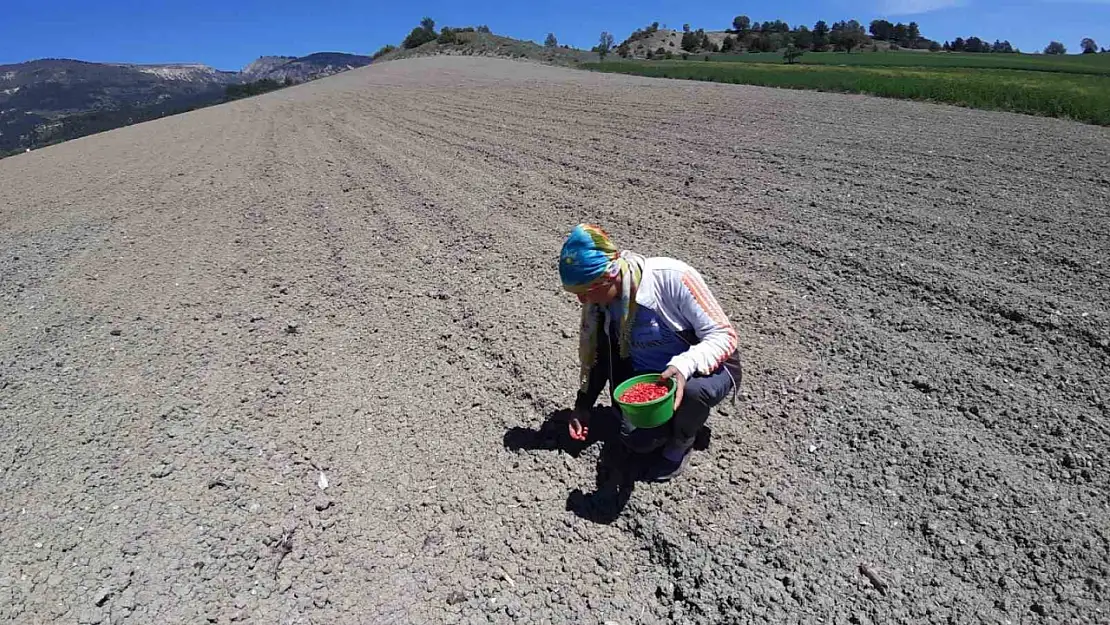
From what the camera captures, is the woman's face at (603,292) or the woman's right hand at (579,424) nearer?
the woman's face at (603,292)

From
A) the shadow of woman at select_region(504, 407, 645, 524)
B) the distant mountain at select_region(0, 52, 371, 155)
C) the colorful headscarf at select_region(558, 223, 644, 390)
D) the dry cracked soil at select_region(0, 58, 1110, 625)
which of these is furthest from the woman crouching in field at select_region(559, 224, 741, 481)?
the distant mountain at select_region(0, 52, 371, 155)

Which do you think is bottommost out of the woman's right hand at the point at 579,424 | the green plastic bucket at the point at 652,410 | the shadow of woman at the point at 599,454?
the shadow of woman at the point at 599,454

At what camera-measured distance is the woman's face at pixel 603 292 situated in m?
2.45

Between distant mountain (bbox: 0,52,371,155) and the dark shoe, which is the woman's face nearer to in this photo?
the dark shoe

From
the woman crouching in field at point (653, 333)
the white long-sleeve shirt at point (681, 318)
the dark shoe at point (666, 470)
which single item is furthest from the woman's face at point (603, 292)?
the dark shoe at point (666, 470)

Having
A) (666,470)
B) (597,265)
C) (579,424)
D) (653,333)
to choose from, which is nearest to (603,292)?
(597,265)

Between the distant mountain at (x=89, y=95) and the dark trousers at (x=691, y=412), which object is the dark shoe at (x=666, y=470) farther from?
the distant mountain at (x=89, y=95)

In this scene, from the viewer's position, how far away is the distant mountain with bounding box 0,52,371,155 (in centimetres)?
2770

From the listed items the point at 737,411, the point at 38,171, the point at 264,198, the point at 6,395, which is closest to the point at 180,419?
the point at 6,395

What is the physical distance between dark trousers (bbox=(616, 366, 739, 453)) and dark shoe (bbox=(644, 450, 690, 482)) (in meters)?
0.08

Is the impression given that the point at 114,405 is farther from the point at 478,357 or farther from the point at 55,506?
the point at 478,357

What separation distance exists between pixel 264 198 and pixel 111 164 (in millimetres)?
6532

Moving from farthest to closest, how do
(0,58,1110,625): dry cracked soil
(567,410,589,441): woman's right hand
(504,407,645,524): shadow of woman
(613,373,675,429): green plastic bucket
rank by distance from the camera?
(567,410,589,441): woman's right hand < (504,407,645,524): shadow of woman < (0,58,1110,625): dry cracked soil < (613,373,675,429): green plastic bucket

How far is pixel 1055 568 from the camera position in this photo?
2375mm
